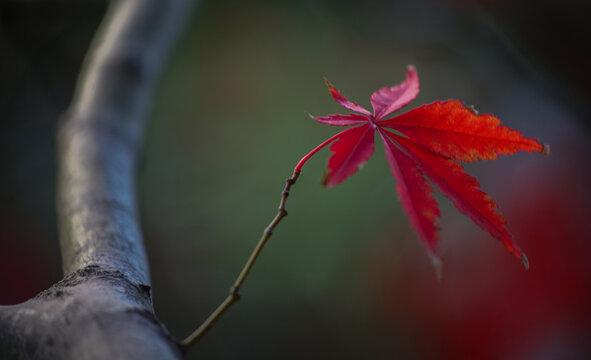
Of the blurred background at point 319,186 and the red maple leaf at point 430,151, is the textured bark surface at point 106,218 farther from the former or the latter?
the blurred background at point 319,186

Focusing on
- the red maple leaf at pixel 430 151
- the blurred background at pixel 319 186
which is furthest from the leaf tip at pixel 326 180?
the blurred background at pixel 319 186

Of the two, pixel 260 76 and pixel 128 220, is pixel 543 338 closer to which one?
pixel 128 220

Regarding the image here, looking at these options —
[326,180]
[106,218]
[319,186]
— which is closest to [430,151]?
[326,180]

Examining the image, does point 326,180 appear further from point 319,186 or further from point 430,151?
point 319,186

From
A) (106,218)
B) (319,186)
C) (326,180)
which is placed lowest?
(106,218)

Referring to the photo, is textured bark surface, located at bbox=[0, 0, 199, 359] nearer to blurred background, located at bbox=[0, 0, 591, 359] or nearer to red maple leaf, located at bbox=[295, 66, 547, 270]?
red maple leaf, located at bbox=[295, 66, 547, 270]

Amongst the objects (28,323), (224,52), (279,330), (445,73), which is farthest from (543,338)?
(224,52)
